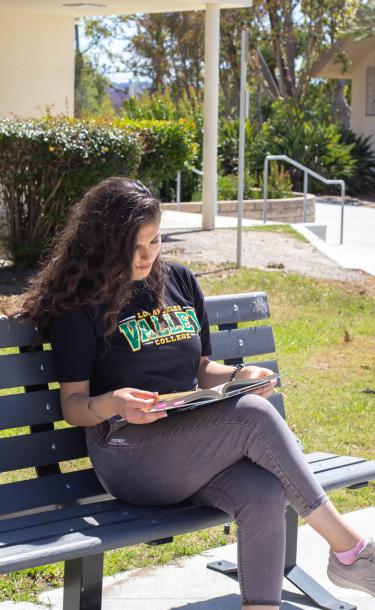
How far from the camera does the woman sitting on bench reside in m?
3.00

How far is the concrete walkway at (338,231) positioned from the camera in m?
11.9

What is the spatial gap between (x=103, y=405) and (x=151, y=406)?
17cm

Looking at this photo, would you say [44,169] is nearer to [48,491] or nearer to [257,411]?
[48,491]

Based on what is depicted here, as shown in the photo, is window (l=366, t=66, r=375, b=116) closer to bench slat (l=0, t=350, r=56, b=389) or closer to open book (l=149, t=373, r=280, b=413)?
bench slat (l=0, t=350, r=56, b=389)

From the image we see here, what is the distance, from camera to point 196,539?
13.4 feet

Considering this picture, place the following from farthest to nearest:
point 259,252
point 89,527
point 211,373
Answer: point 259,252, point 211,373, point 89,527

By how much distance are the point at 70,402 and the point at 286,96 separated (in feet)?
95.2

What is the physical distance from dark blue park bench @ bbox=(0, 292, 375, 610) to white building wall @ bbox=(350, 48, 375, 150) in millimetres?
25892

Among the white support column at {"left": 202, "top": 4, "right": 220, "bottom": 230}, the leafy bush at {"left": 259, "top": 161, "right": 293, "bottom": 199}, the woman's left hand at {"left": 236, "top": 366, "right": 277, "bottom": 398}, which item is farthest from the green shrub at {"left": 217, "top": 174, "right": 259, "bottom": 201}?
the woman's left hand at {"left": 236, "top": 366, "right": 277, "bottom": 398}

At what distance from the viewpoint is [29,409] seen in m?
3.39

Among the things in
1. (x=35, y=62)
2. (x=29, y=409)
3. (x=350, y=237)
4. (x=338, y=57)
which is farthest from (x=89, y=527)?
(x=338, y=57)

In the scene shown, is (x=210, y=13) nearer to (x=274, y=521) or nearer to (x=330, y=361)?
(x=330, y=361)

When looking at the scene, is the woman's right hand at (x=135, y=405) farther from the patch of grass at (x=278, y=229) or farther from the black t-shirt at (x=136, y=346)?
the patch of grass at (x=278, y=229)

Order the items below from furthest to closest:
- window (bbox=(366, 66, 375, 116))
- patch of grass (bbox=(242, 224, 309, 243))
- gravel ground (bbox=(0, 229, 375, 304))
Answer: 1. window (bbox=(366, 66, 375, 116))
2. patch of grass (bbox=(242, 224, 309, 243))
3. gravel ground (bbox=(0, 229, 375, 304))
